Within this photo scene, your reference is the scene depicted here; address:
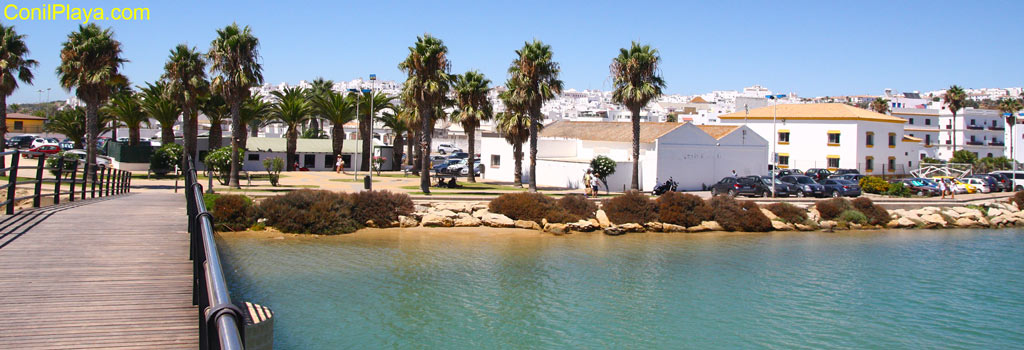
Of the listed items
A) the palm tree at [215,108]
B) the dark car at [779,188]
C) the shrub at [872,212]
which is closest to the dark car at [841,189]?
the dark car at [779,188]

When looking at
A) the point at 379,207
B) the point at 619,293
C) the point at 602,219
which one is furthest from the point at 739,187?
the point at 619,293

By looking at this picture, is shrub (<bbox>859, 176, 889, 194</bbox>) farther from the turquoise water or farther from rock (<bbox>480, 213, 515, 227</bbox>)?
rock (<bbox>480, 213, 515, 227</bbox>)

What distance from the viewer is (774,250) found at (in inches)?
1217

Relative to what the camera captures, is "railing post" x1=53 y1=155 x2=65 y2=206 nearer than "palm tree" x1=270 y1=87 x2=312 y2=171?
Yes

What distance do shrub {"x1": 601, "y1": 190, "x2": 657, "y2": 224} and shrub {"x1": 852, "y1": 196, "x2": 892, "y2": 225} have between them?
518 inches

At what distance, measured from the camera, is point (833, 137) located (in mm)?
69938

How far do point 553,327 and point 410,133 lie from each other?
166 ft

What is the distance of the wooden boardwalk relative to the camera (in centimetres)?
666

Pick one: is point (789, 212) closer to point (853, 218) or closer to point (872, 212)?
point (853, 218)

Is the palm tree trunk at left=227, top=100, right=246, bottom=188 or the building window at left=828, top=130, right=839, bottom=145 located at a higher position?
the building window at left=828, top=130, right=839, bottom=145

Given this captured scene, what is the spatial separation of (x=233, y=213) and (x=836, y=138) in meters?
58.4

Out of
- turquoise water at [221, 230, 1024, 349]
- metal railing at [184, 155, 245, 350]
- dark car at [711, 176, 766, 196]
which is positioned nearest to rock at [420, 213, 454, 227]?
turquoise water at [221, 230, 1024, 349]

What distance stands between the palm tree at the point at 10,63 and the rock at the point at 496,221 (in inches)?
1183

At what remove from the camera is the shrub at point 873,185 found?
2073 inches
